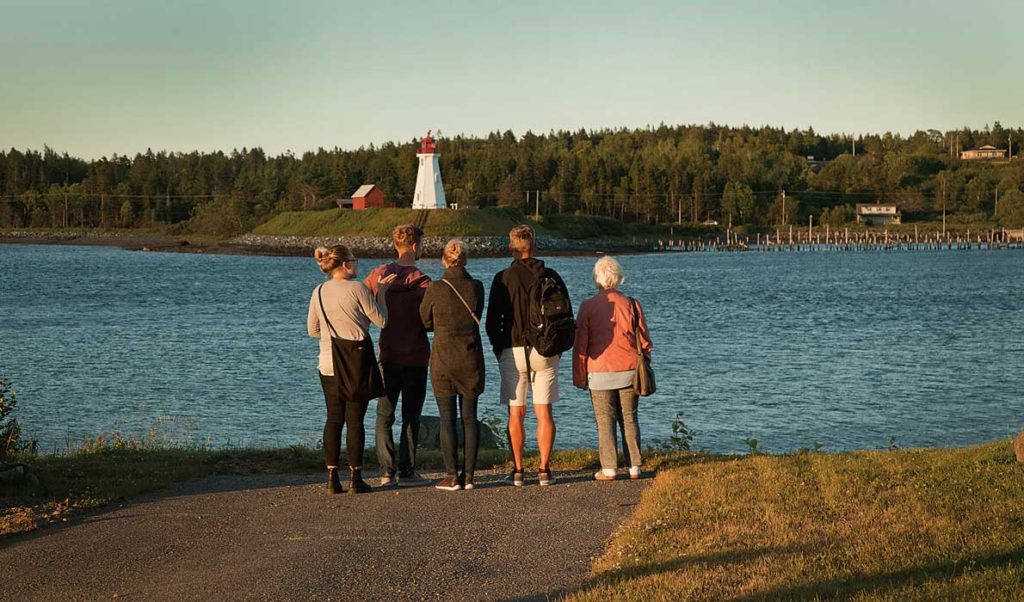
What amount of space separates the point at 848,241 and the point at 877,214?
60.3 ft

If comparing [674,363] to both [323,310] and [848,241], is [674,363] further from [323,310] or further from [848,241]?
[848,241]

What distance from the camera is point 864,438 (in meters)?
21.8

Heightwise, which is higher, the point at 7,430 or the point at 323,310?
the point at 323,310

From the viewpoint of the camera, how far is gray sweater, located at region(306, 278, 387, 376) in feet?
32.1

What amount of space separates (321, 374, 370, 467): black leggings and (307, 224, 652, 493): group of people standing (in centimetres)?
1

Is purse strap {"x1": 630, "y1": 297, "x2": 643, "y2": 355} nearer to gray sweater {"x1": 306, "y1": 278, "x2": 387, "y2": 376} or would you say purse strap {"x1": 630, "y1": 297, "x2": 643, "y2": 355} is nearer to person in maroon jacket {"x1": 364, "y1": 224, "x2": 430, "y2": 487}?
person in maroon jacket {"x1": 364, "y1": 224, "x2": 430, "y2": 487}

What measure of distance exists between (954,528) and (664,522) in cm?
207

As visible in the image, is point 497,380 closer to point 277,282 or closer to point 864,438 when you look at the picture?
point 864,438

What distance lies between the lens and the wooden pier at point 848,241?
16175cm

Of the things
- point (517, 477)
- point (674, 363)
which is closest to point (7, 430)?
point (517, 477)

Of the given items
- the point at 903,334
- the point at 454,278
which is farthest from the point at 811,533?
the point at 903,334

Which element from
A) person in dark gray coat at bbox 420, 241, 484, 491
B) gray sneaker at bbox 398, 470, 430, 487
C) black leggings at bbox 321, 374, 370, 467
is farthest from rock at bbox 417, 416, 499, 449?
black leggings at bbox 321, 374, 370, 467

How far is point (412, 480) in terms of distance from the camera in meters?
10.6

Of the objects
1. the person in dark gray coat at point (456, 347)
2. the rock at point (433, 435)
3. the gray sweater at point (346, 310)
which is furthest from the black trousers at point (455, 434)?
the rock at point (433, 435)
